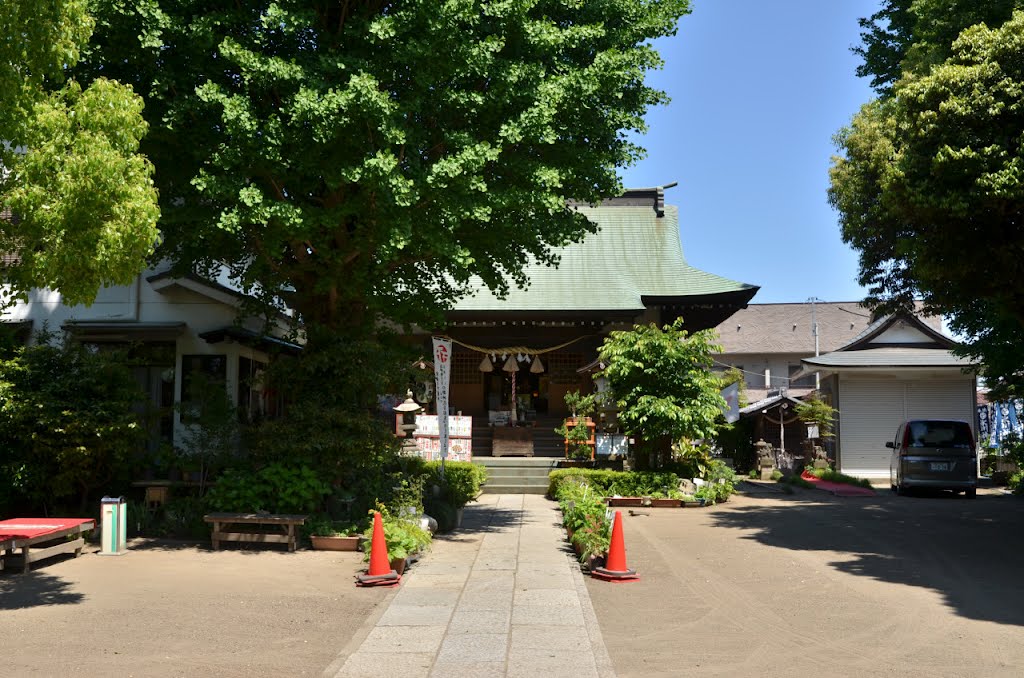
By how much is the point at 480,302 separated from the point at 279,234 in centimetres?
1218

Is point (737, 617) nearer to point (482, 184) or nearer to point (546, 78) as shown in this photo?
point (482, 184)

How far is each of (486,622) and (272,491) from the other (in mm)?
5346

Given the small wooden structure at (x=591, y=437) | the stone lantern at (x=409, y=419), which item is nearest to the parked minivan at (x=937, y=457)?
the small wooden structure at (x=591, y=437)

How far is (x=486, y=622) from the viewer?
737cm

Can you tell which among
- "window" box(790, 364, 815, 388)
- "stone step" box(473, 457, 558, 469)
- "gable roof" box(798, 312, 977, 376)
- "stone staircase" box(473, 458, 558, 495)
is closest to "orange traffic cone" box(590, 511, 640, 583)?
"stone staircase" box(473, 458, 558, 495)

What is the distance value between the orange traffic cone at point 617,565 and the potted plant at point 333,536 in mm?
3420

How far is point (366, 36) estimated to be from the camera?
11117 millimetres

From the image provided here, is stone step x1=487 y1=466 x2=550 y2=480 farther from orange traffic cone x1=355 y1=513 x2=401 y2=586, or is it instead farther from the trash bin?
orange traffic cone x1=355 y1=513 x2=401 y2=586

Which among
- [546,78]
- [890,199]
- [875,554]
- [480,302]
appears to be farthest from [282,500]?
[480,302]

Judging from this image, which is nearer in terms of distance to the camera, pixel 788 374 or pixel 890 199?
pixel 890 199

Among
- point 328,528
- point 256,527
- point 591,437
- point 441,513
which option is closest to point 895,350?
point 591,437

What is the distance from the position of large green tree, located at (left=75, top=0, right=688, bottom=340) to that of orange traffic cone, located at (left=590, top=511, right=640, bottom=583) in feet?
13.2

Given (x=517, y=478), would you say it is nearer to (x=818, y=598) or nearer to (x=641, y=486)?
(x=641, y=486)

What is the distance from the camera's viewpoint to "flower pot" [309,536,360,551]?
11.3 meters
